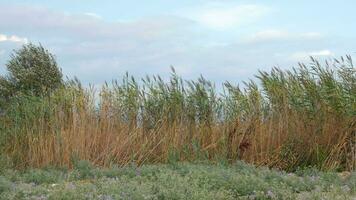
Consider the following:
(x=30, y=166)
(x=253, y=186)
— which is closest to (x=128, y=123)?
(x=30, y=166)

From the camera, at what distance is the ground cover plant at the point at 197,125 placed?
11633 millimetres

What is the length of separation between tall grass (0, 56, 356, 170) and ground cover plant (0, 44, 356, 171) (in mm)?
20

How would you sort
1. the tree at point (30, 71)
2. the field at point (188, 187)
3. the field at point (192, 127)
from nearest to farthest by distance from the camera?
the field at point (188, 187)
the field at point (192, 127)
the tree at point (30, 71)

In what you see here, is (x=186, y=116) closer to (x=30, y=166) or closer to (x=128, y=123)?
(x=128, y=123)

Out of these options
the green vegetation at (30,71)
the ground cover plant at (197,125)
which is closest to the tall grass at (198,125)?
the ground cover plant at (197,125)

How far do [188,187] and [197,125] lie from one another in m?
5.31

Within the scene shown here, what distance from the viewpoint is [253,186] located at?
295 inches

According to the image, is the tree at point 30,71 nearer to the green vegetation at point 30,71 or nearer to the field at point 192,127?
the green vegetation at point 30,71

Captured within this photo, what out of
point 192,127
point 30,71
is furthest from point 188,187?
point 30,71

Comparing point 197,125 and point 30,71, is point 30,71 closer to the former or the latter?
point 30,71

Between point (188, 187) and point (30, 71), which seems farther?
point (30, 71)

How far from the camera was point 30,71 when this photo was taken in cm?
2516

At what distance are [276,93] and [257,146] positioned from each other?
4.33 ft

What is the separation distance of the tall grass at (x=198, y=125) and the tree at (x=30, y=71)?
38.1 ft
